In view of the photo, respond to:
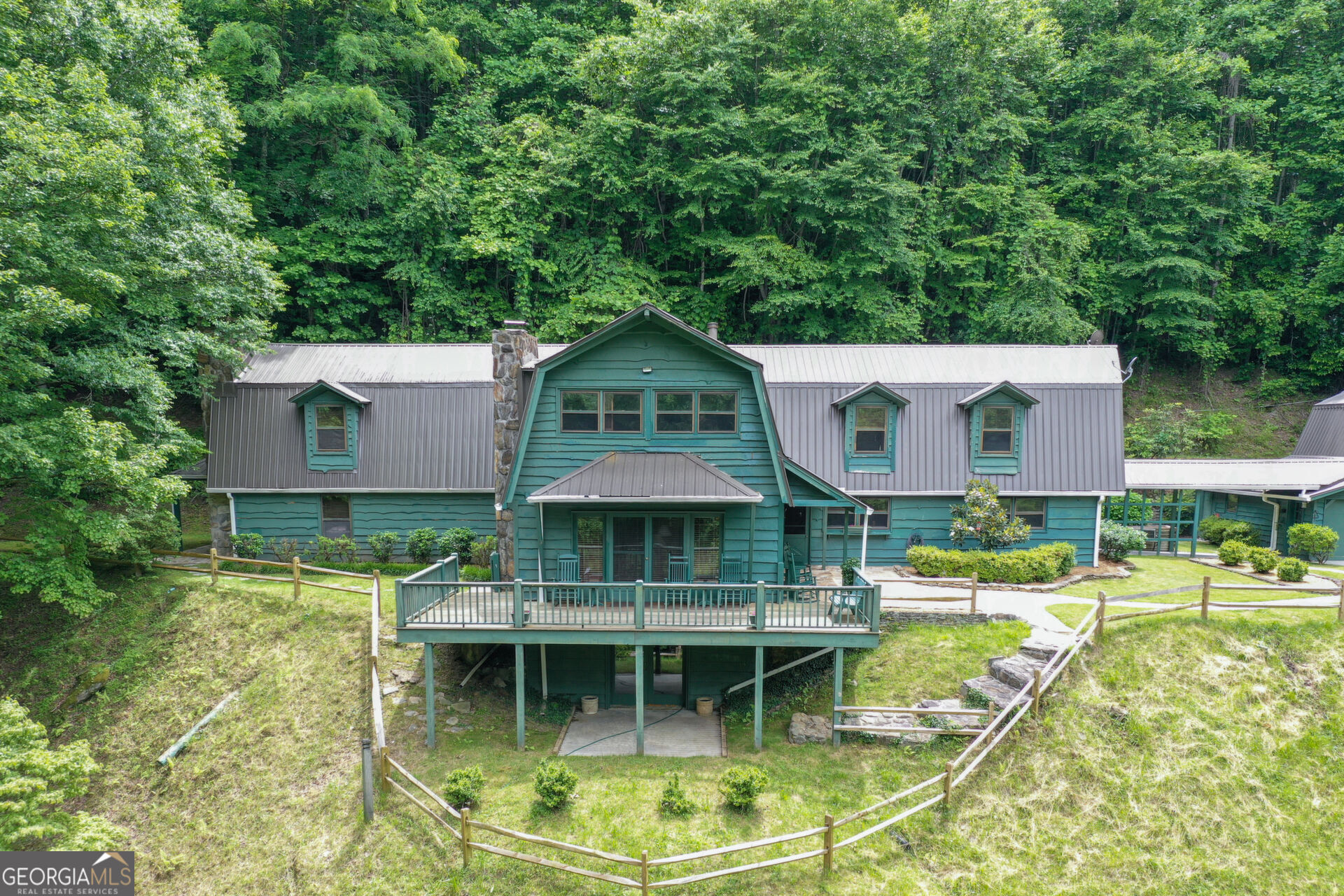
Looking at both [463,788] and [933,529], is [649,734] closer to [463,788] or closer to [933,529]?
[463,788]

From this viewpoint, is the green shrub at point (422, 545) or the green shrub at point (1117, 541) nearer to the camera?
the green shrub at point (422, 545)

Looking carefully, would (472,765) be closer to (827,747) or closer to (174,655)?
(827,747)

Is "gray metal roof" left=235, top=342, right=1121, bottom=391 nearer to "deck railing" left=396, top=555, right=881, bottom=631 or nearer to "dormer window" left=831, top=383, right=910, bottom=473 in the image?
"dormer window" left=831, top=383, right=910, bottom=473

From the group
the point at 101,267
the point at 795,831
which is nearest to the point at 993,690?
the point at 795,831

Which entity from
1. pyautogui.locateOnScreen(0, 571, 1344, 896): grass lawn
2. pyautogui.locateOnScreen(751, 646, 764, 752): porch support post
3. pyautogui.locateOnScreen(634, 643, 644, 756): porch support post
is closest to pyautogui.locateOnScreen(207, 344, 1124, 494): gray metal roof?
pyautogui.locateOnScreen(0, 571, 1344, 896): grass lawn

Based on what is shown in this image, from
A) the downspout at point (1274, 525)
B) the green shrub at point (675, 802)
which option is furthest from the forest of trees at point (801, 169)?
the green shrub at point (675, 802)

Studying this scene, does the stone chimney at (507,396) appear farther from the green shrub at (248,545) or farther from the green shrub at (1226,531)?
the green shrub at (1226,531)
